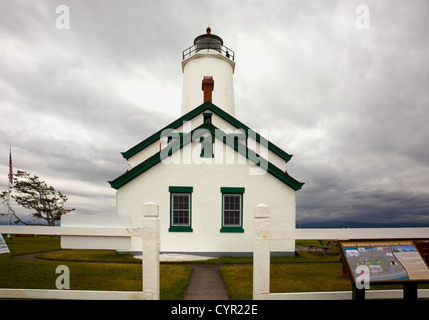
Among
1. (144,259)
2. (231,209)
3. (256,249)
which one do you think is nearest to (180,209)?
(231,209)

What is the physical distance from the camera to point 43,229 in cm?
484

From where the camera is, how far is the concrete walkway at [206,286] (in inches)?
241

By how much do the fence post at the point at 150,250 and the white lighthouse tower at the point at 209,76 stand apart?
17.5m

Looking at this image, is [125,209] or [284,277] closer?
[284,277]

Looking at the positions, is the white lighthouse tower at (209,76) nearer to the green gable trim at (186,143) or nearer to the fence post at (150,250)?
the green gable trim at (186,143)

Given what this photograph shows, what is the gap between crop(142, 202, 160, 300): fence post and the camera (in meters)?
4.48

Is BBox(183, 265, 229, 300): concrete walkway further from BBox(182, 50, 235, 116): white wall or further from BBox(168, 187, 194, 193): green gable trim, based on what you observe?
BBox(182, 50, 235, 116): white wall

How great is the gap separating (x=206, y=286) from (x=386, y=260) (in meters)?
4.45

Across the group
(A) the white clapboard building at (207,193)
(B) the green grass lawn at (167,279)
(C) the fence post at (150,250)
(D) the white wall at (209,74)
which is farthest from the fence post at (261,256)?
(D) the white wall at (209,74)

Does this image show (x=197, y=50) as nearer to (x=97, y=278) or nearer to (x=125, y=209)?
(x=125, y=209)

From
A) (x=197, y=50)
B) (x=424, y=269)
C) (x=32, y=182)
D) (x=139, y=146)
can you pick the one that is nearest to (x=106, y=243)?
(x=424, y=269)
